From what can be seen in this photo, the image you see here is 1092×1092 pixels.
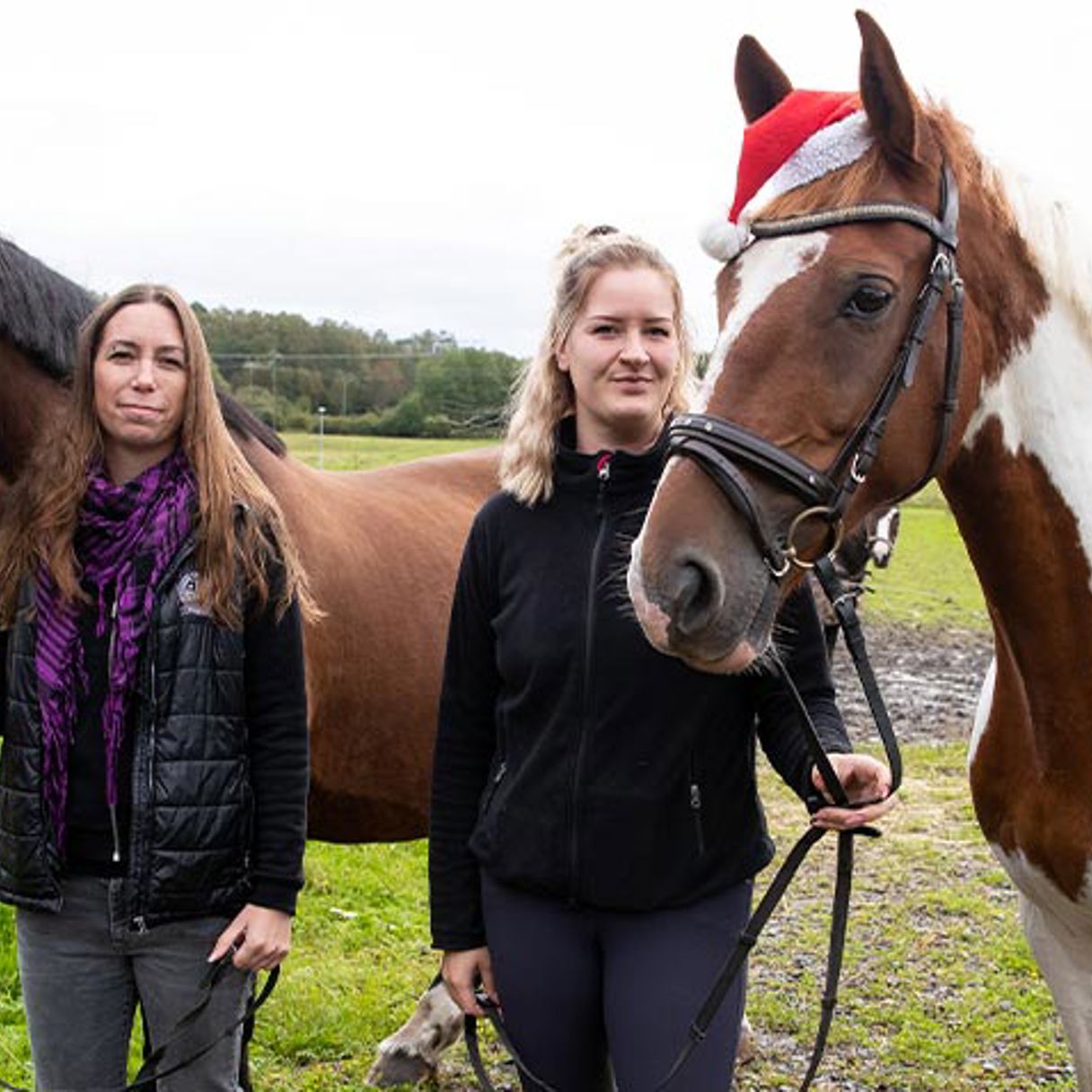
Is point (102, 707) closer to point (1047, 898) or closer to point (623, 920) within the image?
point (623, 920)

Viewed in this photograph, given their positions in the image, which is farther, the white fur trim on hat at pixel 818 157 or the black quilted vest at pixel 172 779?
the black quilted vest at pixel 172 779

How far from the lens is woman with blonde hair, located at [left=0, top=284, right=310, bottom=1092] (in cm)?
218

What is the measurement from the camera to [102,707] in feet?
7.27

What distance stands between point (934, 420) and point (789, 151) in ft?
1.58

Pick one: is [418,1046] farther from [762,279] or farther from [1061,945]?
[762,279]

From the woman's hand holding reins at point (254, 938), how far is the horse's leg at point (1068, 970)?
59.7 inches

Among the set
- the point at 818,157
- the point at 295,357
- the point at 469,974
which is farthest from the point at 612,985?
the point at 295,357

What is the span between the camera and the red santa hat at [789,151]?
1964 mm

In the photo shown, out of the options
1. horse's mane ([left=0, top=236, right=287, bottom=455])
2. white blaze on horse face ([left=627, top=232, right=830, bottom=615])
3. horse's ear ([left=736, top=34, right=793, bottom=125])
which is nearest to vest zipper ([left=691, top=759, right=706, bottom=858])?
white blaze on horse face ([left=627, top=232, right=830, bottom=615])

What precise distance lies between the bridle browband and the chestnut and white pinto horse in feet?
0.04

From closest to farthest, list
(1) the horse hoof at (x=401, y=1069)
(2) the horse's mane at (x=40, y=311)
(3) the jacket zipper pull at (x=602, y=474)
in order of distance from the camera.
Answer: (3) the jacket zipper pull at (x=602, y=474) → (2) the horse's mane at (x=40, y=311) → (1) the horse hoof at (x=401, y=1069)

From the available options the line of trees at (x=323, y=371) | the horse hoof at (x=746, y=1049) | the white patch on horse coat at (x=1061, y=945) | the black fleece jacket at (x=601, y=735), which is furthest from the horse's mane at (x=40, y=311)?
the line of trees at (x=323, y=371)

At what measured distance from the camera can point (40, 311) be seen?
10.1ft

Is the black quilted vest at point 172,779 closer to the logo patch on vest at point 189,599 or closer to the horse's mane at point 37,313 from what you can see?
the logo patch on vest at point 189,599
